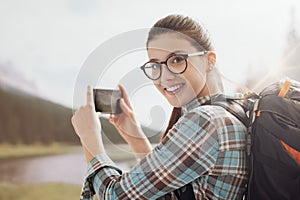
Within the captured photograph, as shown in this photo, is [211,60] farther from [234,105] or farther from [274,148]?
[274,148]

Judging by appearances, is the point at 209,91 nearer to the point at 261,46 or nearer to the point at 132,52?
the point at 132,52

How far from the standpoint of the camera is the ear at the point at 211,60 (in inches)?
32.6

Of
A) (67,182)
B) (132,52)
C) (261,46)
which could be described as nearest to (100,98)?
(132,52)

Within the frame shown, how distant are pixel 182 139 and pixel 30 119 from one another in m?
0.86

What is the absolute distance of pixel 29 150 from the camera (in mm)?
1431

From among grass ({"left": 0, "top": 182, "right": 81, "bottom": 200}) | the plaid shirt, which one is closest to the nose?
the plaid shirt

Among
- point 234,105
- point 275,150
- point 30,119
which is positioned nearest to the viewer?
point 275,150

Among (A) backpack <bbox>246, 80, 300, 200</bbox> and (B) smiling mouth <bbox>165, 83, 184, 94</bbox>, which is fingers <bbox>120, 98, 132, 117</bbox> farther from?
(A) backpack <bbox>246, 80, 300, 200</bbox>

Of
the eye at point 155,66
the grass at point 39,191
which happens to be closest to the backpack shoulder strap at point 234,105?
the eye at point 155,66

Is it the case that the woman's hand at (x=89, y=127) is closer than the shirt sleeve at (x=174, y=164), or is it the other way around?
the shirt sleeve at (x=174, y=164)

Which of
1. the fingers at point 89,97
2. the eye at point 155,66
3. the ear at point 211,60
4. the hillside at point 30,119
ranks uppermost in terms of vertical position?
the hillside at point 30,119

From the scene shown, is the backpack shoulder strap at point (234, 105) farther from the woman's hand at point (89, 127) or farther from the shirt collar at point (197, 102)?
the woman's hand at point (89, 127)

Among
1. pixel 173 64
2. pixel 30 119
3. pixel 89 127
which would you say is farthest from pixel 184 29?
pixel 30 119

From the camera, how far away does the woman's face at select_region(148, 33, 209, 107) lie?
799 millimetres
